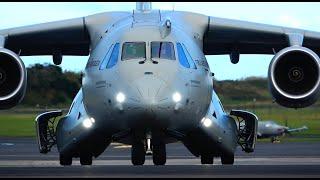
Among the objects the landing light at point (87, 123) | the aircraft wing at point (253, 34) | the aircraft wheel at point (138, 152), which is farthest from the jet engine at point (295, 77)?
the landing light at point (87, 123)

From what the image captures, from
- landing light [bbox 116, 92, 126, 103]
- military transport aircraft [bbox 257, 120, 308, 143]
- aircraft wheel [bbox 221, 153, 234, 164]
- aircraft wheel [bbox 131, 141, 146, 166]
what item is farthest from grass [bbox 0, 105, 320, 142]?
landing light [bbox 116, 92, 126, 103]

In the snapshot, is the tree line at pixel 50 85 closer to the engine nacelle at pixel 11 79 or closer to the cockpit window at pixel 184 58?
the engine nacelle at pixel 11 79

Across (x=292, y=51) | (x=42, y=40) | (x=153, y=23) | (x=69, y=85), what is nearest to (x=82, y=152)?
(x=42, y=40)

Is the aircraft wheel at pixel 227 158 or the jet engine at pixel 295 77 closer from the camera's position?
the jet engine at pixel 295 77

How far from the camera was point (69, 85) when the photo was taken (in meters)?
26.2

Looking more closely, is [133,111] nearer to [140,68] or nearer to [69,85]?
[140,68]

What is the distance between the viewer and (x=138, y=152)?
15711 mm

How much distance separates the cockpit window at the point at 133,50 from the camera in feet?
47.2

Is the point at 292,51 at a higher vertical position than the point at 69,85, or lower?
higher

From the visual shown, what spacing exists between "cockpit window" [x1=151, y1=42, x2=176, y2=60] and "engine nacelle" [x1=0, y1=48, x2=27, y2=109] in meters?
2.57

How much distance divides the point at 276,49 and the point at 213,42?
1.51 meters

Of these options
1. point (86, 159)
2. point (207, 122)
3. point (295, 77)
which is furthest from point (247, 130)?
point (86, 159)

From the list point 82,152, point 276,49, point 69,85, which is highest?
point 276,49

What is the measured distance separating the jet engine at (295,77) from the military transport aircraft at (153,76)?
0.02 m
